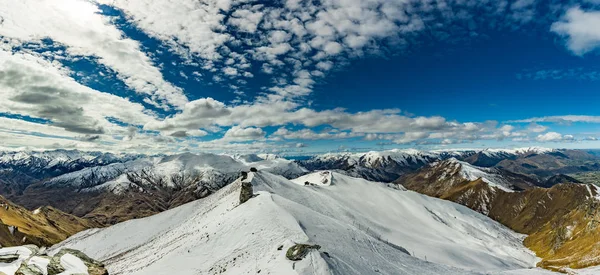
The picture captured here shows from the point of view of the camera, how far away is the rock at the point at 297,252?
30.3 m

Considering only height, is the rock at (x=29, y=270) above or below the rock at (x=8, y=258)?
above

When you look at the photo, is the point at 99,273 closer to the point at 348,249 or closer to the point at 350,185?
the point at 348,249

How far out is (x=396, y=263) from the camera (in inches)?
1588

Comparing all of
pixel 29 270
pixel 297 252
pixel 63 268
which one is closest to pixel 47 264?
pixel 29 270

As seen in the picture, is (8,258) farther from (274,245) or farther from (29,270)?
(274,245)

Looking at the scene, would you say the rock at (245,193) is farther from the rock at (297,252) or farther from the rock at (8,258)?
the rock at (8,258)

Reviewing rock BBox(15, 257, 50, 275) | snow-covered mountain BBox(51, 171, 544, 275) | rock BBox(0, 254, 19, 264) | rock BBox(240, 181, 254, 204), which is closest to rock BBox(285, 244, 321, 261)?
snow-covered mountain BBox(51, 171, 544, 275)

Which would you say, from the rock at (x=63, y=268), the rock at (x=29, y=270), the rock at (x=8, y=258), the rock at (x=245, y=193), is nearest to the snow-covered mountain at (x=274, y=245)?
the rock at (x=245, y=193)

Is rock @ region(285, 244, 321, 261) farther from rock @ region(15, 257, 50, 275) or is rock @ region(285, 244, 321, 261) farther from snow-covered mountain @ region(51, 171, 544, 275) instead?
rock @ region(15, 257, 50, 275)

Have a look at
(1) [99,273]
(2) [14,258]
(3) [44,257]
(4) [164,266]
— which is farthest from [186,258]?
(2) [14,258]

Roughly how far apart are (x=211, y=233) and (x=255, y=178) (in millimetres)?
43452

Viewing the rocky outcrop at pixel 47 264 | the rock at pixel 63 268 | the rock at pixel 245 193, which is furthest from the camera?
the rock at pixel 245 193

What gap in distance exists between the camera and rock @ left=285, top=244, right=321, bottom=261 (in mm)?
30308

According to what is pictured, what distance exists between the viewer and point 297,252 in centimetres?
3088
